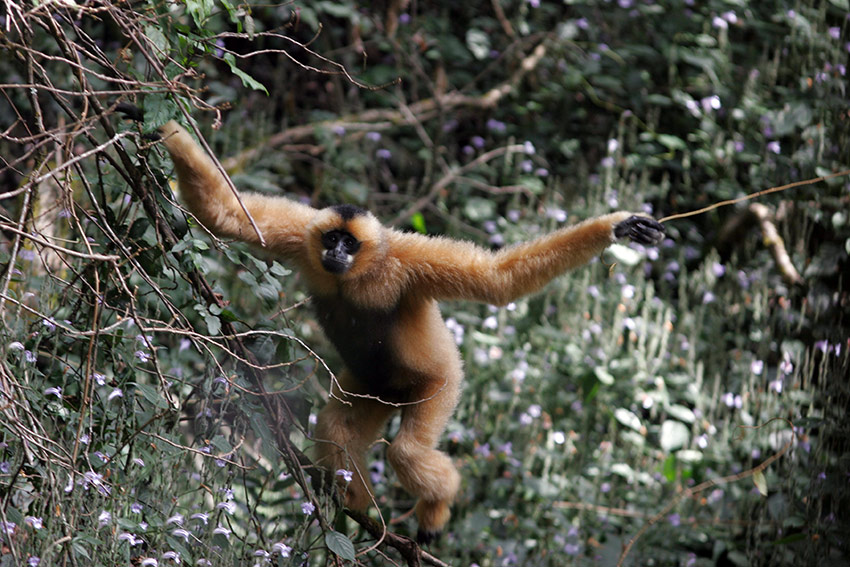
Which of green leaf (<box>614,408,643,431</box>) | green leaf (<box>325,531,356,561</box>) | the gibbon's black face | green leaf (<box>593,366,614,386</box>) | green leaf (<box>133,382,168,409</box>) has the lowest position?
green leaf (<box>614,408,643,431</box>)

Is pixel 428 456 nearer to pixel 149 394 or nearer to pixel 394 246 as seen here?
pixel 394 246

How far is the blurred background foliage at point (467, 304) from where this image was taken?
2.83 meters

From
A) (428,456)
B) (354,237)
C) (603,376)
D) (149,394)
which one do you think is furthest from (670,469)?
(149,394)

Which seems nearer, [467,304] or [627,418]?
[627,418]

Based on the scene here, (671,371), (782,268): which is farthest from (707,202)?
(671,371)

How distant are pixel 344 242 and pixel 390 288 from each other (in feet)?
0.98

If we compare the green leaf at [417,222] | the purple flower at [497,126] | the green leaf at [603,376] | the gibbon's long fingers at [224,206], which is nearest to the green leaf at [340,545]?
the gibbon's long fingers at [224,206]

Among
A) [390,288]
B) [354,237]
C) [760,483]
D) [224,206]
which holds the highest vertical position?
[224,206]

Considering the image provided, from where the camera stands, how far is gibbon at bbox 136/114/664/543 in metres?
3.55

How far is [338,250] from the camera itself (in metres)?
3.68

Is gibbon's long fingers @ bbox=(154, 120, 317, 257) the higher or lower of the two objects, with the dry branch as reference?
higher

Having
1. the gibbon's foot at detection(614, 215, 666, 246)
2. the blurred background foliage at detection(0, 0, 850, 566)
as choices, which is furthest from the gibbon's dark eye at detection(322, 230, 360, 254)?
the gibbon's foot at detection(614, 215, 666, 246)

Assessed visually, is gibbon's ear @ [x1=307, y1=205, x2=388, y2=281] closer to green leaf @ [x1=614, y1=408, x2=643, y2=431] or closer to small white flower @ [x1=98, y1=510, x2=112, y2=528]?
small white flower @ [x1=98, y1=510, x2=112, y2=528]

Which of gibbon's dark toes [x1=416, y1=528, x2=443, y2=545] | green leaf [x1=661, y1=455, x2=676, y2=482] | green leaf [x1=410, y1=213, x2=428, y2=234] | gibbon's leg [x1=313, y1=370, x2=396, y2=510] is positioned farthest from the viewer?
green leaf [x1=410, y1=213, x2=428, y2=234]
